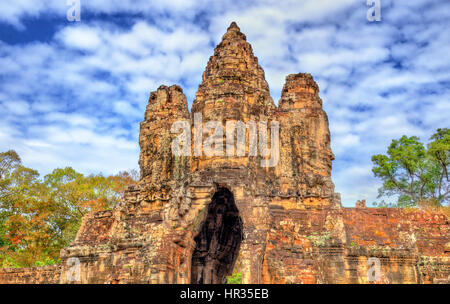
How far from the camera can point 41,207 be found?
2806 cm

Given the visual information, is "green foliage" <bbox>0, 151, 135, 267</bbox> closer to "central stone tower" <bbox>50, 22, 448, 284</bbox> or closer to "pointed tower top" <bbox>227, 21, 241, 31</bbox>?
"central stone tower" <bbox>50, 22, 448, 284</bbox>

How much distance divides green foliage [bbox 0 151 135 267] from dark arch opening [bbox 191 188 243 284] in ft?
34.2

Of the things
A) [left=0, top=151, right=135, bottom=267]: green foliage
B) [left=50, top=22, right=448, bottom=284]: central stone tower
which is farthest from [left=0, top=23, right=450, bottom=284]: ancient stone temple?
[left=0, top=151, right=135, bottom=267]: green foliage

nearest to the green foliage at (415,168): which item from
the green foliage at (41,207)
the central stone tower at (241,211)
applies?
the central stone tower at (241,211)

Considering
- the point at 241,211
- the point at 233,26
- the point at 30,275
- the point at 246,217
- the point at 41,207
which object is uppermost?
the point at 233,26

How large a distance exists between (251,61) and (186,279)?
967cm

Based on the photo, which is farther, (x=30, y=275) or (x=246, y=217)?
(x=30, y=275)

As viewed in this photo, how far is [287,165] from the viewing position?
18.1 m

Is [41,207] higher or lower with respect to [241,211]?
higher

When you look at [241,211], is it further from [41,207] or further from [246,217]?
[41,207]

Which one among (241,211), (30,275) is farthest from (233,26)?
(30,275)

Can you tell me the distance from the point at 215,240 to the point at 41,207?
14585 mm
